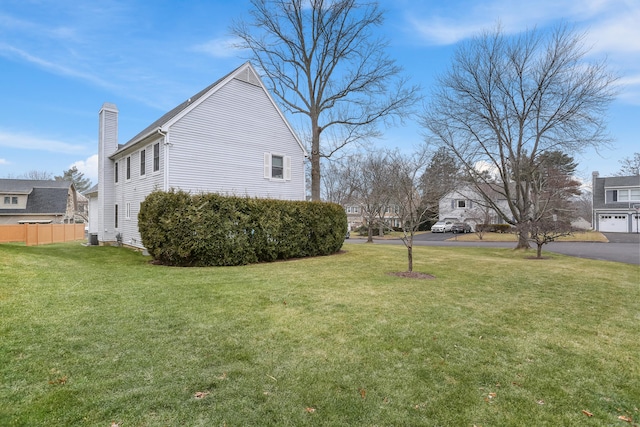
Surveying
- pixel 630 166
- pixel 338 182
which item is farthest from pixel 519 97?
pixel 630 166

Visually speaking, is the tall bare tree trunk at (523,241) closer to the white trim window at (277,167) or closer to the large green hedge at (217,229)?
the large green hedge at (217,229)

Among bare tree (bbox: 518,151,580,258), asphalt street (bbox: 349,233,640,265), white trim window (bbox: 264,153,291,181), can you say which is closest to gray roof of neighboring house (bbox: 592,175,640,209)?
asphalt street (bbox: 349,233,640,265)

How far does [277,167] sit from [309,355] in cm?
1326

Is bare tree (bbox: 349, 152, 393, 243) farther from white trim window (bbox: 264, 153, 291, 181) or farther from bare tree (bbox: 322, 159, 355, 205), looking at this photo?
white trim window (bbox: 264, 153, 291, 181)

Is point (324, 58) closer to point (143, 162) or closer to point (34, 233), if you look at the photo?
point (143, 162)

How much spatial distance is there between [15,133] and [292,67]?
68.8 feet

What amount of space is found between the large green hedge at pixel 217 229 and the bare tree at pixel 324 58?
18.7 ft

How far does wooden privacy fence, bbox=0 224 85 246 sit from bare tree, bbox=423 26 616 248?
2501 centimetres

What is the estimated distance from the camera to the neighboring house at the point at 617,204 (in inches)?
1324

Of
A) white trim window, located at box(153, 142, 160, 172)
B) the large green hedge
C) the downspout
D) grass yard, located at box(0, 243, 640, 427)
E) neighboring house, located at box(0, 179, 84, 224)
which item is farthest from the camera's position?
neighboring house, located at box(0, 179, 84, 224)

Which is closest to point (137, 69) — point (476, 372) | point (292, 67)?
point (292, 67)

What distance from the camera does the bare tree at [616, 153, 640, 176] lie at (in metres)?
37.3

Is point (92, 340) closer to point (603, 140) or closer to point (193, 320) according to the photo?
point (193, 320)

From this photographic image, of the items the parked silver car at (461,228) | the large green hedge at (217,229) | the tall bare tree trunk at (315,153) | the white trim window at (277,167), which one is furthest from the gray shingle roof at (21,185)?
the parked silver car at (461,228)
